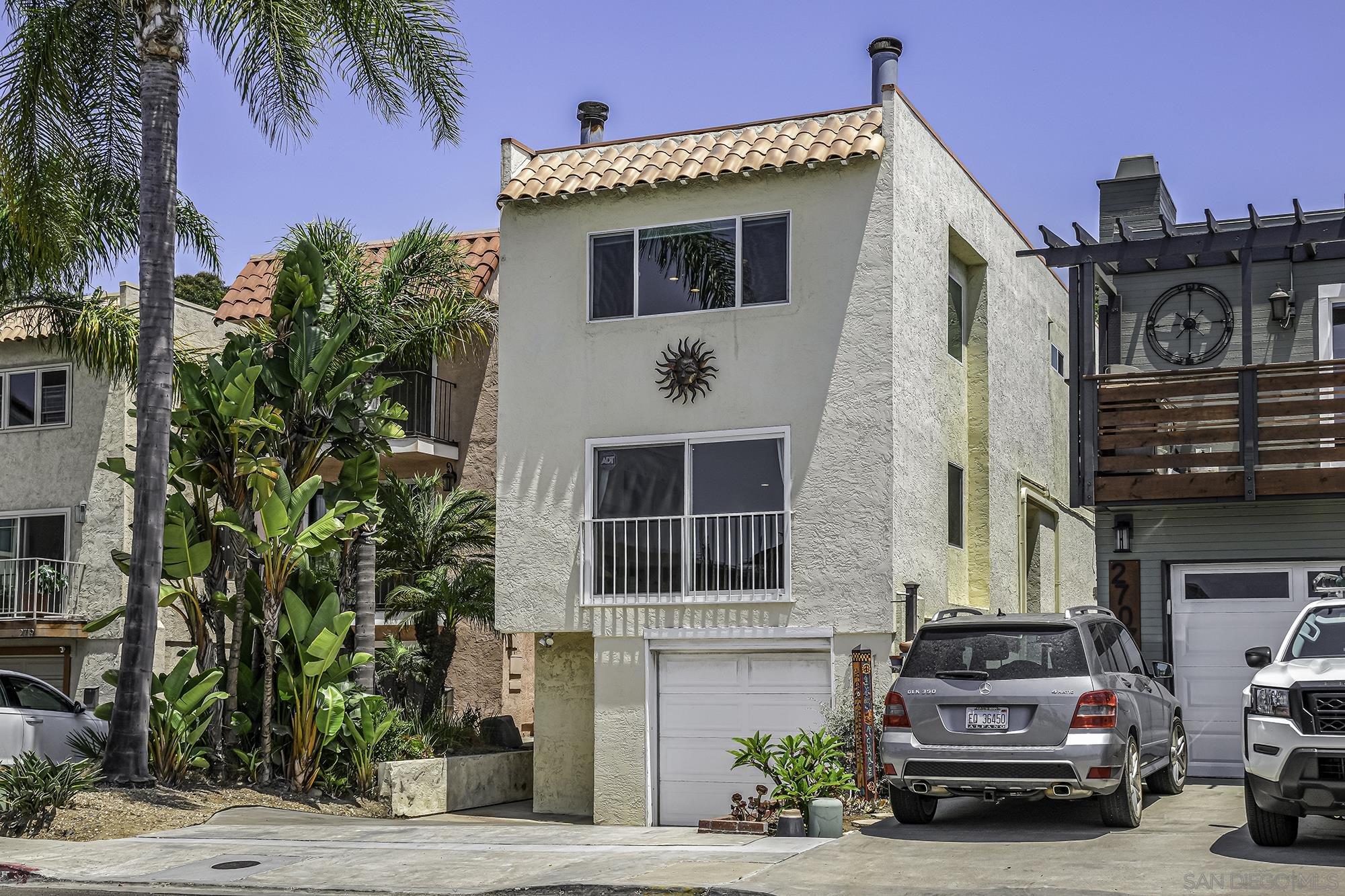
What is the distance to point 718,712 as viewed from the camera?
18922 millimetres

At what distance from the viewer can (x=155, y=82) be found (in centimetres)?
1716

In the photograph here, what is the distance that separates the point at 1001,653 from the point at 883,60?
34.2ft

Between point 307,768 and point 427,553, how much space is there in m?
5.00

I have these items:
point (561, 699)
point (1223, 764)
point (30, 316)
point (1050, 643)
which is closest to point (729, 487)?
point (561, 699)

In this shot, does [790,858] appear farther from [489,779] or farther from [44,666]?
[44,666]

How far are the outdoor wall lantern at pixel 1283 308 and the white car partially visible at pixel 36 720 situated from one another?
15.2 metres

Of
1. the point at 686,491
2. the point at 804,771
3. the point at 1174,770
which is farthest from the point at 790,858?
the point at 686,491

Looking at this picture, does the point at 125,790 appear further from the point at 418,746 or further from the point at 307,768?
the point at 418,746

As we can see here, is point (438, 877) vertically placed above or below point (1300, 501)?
below

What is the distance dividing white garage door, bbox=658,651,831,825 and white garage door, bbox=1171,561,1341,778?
428cm

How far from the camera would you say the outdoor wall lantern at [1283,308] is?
1742 centimetres

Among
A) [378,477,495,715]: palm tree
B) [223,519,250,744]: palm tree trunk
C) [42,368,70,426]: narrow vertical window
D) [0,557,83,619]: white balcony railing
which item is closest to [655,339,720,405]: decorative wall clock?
[378,477,495,715]: palm tree

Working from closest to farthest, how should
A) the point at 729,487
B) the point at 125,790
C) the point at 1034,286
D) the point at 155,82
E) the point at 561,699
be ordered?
the point at 125,790 < the point at 155,82 < the point at 729,487 < the point at 561,699 < the point at 1034,286

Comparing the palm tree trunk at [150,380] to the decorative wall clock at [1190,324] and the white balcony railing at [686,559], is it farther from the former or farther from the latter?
the decorative wall clock at [1190,324]
